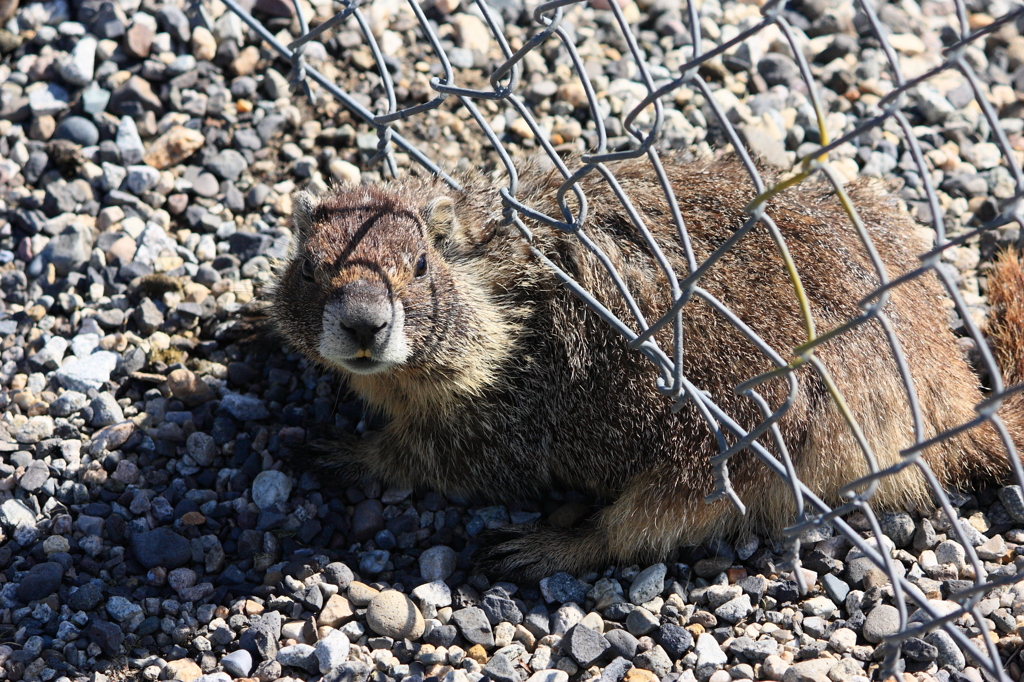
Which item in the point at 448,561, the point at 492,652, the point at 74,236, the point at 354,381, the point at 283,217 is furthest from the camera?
the point at 283,217

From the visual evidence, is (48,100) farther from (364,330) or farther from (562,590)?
(562,590)

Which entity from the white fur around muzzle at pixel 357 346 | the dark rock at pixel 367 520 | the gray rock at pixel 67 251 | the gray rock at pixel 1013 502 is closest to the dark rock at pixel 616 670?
the dark rock at pixel 367 520

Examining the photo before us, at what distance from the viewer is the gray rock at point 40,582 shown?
3.81 metres

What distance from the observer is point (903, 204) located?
529cm

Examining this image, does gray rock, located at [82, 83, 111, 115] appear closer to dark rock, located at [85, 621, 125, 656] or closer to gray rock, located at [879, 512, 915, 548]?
dark rock, located at [85, 621, 125, 656]

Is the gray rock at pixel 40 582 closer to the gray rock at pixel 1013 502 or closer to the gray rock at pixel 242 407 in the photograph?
the gray rock at pixel 242 407

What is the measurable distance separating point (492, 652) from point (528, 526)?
0.74 m

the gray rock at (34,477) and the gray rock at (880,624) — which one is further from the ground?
the gray rock at (880,624)

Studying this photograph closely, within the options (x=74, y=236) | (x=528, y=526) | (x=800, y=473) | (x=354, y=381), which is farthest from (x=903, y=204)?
(x=74, y=236)

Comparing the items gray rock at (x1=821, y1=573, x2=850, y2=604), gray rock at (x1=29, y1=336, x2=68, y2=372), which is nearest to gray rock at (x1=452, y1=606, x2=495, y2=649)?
gray rock at (x1=821, y1=573, x2=850, y2=604)

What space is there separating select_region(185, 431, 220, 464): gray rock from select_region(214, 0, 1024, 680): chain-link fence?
1668 millimetres

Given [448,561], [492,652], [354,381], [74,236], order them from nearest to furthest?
[492,652], [448,561], [354,381], [74,236]

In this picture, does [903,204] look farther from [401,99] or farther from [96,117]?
[96,117]

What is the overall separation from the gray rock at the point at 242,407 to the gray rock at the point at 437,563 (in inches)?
49.0
